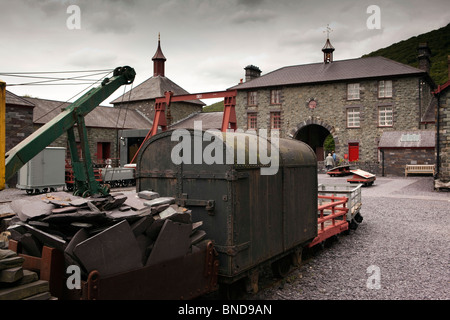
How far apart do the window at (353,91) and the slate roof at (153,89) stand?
1909cm

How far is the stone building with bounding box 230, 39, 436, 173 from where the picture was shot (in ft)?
104

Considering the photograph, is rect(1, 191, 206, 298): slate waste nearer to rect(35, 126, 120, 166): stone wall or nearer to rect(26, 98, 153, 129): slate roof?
rect(26, 98, 153, 129): slate roof

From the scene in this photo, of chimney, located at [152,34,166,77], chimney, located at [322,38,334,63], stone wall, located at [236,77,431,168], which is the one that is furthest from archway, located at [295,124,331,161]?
chimney, located at [152,34,166,77]

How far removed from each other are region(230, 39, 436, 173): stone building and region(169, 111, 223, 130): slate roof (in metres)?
3.01

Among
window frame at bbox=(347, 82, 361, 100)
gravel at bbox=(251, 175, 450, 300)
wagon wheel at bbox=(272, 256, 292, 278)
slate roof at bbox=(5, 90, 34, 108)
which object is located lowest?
gravel at bbox=(251, 175, 450, 300)

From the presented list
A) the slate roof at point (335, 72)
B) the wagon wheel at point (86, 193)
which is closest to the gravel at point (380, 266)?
the wagon wheel at point (86, 193)

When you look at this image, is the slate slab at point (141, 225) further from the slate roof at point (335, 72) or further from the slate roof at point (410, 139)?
the slate roof at point (335, 72)

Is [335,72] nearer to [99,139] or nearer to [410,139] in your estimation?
[410,139]

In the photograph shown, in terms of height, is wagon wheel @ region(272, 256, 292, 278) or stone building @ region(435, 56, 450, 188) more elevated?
stone building @ region(435, 56, 450, 188)

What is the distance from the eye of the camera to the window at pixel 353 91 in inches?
1314

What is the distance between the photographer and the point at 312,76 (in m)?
35.6

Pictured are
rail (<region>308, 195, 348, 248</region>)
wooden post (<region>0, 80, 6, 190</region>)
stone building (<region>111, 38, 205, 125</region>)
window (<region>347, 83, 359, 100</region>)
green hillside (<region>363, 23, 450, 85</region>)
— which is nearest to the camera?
wooden post (<region>0, 80, 6, 190</region>)

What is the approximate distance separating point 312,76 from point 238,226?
33148 mm
